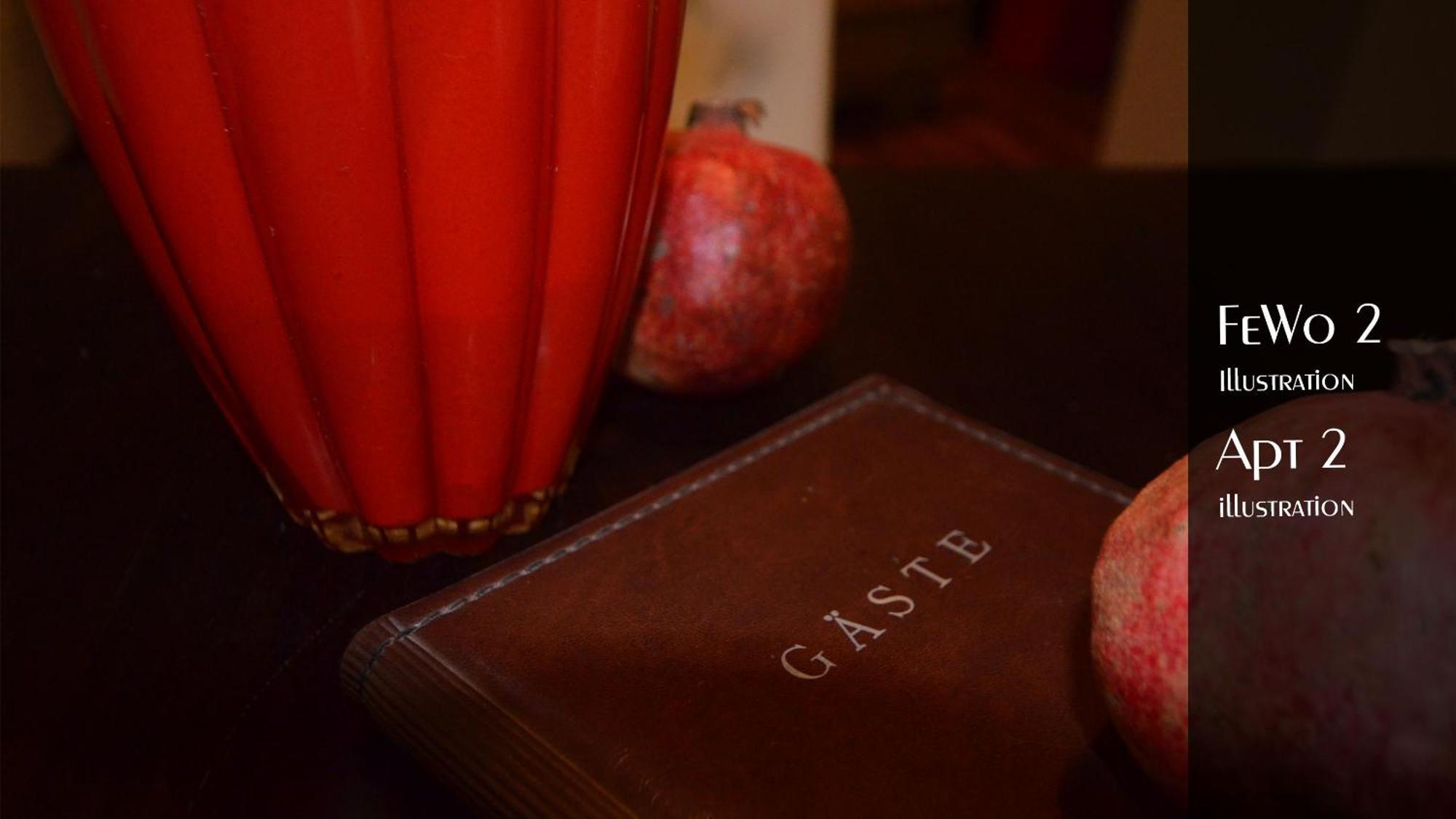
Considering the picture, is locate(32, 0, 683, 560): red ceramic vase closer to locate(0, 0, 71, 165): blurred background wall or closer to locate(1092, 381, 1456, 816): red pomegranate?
locate(1092, 381, 1456, 816): red pomegranate

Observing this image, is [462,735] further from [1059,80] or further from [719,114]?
[1059,80]

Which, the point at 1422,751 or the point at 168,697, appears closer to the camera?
the point at 1422,751

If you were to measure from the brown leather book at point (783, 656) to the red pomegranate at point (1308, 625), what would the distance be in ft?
0.16

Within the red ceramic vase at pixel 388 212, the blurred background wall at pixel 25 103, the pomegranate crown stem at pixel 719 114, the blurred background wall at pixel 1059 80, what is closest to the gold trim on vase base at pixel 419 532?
the red ceramic vase at pixel 388 212

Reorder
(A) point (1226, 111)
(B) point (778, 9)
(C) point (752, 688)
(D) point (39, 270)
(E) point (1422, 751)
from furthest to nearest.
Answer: (A) point (1226, 111) < (B) point (778, 9) < (D) point (39, 270) < (C) point (752, 688) < (E) point (1422, 751)

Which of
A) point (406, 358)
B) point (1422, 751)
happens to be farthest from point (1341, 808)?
point (406, 358)

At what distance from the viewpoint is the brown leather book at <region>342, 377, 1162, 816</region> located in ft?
1.01

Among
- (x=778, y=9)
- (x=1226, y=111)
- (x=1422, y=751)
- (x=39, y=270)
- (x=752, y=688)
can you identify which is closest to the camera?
(x=1422, y=751)

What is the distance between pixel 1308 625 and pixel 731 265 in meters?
0.30

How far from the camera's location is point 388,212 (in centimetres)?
34

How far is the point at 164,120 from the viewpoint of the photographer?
1.05 feet

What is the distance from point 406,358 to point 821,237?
22 cm

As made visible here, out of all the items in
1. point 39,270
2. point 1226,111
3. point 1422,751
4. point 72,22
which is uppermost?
point 72,22

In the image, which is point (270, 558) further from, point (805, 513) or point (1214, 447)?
point (1214, 447)
